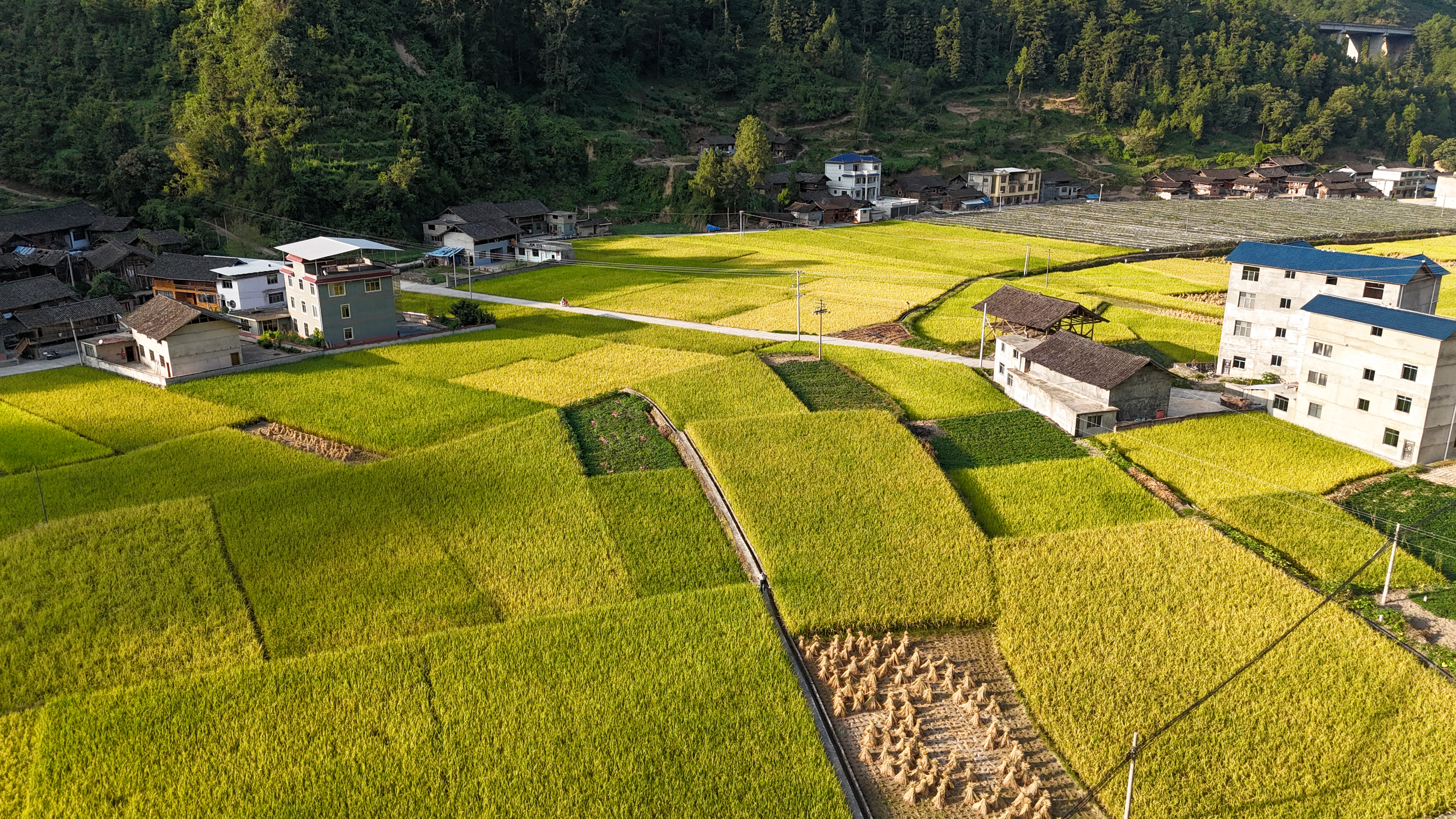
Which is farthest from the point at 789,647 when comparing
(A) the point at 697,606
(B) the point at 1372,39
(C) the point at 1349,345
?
(B) the point at 1372,39

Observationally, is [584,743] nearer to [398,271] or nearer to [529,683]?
[529,683]

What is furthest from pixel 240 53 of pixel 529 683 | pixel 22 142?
pixel 529 683

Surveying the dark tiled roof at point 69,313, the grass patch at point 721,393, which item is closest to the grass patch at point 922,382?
the grass patch at point 721,393

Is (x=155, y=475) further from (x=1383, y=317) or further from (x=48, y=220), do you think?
(x=48, y=220)

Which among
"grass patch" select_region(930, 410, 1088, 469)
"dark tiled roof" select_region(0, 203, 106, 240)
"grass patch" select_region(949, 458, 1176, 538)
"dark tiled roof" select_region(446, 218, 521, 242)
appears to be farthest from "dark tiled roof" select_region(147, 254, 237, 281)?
"grass patch" select_region(949, 458, 1176, 538)

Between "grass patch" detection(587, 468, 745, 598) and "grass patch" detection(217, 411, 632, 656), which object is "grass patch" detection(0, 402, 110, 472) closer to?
"grass patch" detection(217, 411, 632, 656)

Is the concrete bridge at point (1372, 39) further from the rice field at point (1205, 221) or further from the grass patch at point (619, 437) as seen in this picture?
the grass patch at point (619, 437)
